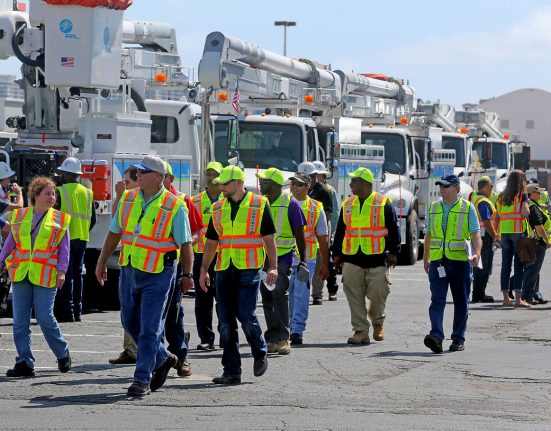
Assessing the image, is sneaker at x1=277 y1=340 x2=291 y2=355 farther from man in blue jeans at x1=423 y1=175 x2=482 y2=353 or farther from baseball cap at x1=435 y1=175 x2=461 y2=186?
baseball cap at x1=435 y1=175 x2=461 y2=186

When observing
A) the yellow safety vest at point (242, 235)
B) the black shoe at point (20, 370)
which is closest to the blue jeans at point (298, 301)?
the yellow safety vest at point (242, 235)

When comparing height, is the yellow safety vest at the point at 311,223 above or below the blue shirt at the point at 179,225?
below

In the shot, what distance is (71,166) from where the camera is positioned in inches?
622

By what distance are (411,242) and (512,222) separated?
752 centimetres

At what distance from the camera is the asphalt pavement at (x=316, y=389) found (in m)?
9.45

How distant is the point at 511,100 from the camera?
330 feet

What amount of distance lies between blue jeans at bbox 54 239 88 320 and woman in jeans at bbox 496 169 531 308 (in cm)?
585

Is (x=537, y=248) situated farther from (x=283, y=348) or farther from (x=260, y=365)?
(x=260, y=365)

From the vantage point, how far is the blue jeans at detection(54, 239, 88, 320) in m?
15.9

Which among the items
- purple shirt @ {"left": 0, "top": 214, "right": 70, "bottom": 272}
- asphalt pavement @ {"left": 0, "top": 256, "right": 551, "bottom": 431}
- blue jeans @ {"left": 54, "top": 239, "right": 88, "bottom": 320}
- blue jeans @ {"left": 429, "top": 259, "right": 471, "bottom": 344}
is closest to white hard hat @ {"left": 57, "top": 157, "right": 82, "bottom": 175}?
blue jeans @ {"left": 54, "top": 239, "right": 88, "bottom": 320}

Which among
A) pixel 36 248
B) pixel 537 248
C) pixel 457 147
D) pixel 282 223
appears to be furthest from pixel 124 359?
pixel 457 147

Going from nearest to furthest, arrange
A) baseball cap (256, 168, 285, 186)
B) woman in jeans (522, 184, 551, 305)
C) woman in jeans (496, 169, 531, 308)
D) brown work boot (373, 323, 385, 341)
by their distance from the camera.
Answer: baseball cap (256, 168, 285, 186) → brown work boot (373, 323, 385, 341) → woman in jeans (496, 169, 531, 308) → woman in jeans (522, 184, 551, 305)

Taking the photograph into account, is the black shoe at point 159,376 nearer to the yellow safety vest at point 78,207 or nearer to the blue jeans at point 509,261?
the yellow safety vest at point 78,207

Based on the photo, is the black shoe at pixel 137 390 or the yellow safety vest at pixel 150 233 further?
the yellow safety vest at pixel 150 233
